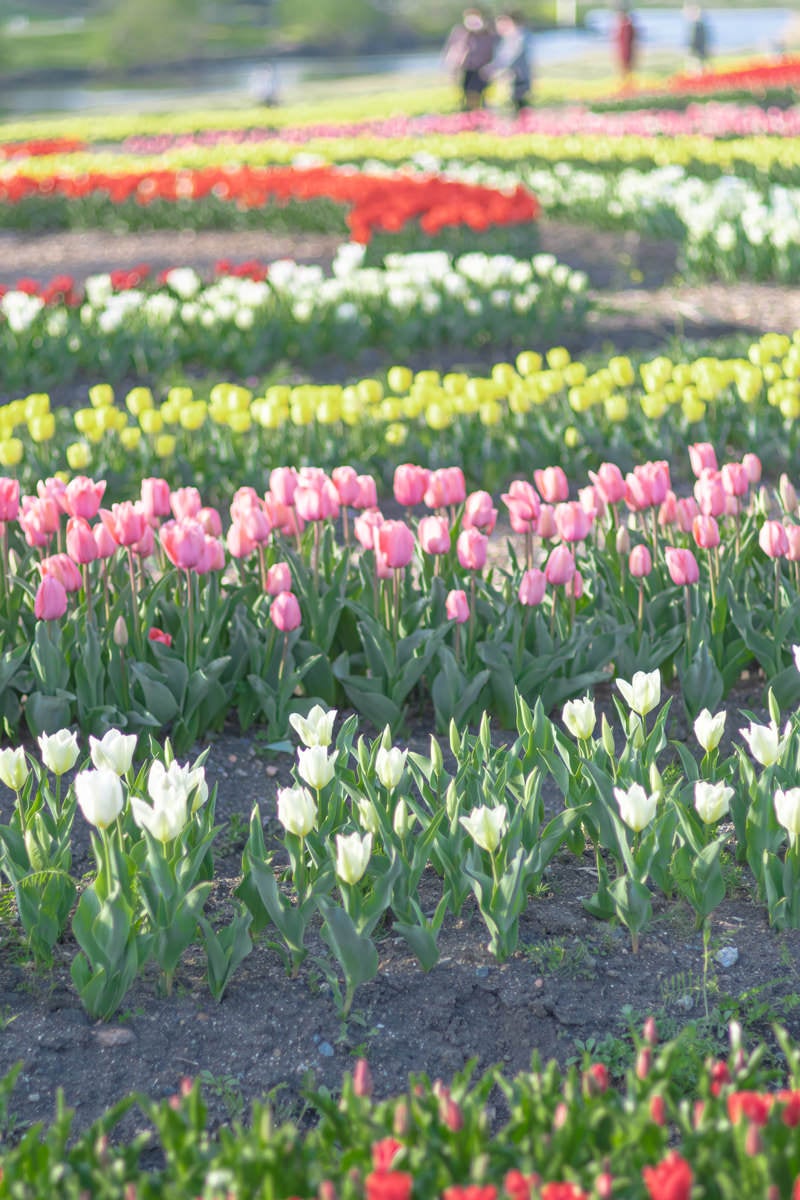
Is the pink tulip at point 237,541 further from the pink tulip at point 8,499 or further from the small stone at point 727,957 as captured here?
the small stone at point 727,957

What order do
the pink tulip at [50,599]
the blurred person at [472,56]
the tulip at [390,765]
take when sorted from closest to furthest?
the tulip at [390,765], the pink tulip at [50,599], the blurred person at [472,56]

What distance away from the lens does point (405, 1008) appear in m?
2.82

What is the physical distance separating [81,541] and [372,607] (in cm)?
94

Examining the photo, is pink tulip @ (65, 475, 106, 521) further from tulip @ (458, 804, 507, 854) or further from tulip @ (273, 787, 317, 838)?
tulip @ (458, 804, 507, 854)

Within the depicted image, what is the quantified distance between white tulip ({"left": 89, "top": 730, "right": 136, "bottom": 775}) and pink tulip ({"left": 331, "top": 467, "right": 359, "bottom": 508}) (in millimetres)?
1454

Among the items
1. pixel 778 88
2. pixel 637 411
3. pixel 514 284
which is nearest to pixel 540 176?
pixel 514 284

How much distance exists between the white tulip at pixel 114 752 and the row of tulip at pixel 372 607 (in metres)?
0.85

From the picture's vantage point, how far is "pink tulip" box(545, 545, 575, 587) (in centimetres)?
375

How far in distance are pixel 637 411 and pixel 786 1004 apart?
13.1 feet

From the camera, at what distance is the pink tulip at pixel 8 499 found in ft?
12.8

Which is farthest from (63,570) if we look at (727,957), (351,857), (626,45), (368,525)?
(626,45)

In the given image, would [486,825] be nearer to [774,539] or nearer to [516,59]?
[774,539]

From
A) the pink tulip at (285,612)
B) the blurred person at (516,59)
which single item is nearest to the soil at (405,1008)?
the pink tulip at (285,612)

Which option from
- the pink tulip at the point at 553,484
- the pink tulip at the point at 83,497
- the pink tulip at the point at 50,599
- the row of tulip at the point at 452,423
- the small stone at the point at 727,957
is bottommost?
the small stone at the point at 727,957
